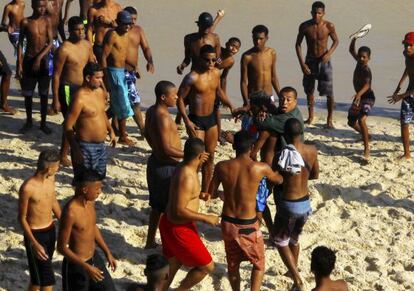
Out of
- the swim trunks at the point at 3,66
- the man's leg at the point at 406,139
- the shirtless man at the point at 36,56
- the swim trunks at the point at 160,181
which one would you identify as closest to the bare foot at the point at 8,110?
the swim trunks at the point at 3,66

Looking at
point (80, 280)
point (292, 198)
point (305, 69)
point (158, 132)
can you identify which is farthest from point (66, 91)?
point (80, 280)

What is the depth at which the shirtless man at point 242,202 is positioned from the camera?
7266mm

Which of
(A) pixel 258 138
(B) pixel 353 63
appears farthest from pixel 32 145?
(B) pixel 353 63

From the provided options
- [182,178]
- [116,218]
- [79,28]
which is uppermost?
[79,28]

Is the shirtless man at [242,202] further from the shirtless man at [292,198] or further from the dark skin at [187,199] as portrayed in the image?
the shirtless man at [292,198]

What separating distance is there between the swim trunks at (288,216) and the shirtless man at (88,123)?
6.11 feet

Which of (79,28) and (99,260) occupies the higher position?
(79,28)

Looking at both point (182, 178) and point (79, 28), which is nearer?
point (182, 178)

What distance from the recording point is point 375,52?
1638 cm

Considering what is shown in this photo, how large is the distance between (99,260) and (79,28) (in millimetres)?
3960

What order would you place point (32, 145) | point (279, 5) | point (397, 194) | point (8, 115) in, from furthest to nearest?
point (279, 5), point (8, 115), point (32, 145), point (397, 194)

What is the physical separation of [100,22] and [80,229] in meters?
5.17

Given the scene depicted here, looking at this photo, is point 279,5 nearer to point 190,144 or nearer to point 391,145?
point 391,145

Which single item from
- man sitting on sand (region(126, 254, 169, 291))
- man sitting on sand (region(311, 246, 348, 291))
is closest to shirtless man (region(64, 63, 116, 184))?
man sitting on sand (region(126, 254, 169, 291))
